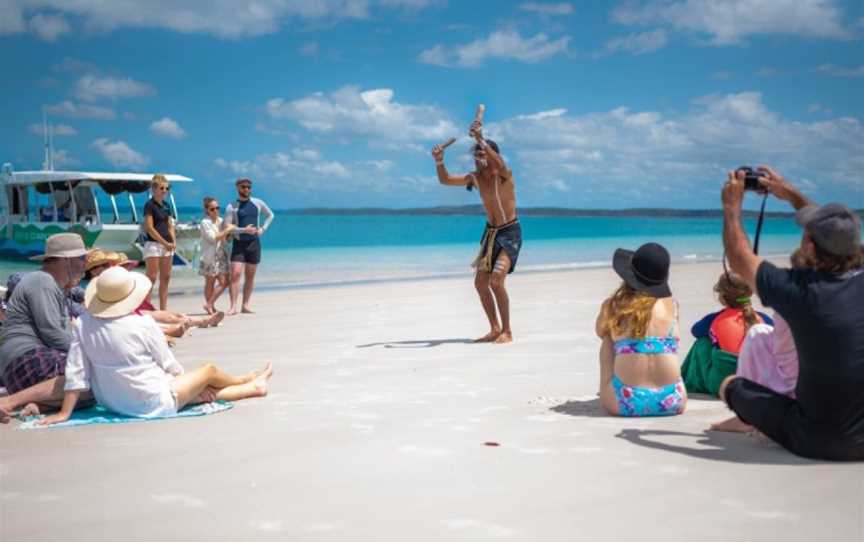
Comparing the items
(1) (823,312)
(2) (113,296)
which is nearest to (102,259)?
(2) (113,296)

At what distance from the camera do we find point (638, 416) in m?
4.76

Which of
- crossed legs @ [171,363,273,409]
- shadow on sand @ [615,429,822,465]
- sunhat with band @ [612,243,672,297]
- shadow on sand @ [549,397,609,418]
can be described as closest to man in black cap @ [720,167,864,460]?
shadow on sand @ [615,429,822,465]

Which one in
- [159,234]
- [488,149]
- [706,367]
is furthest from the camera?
[159,234]

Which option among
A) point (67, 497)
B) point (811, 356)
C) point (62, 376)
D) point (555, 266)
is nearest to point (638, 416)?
point (811, 356)

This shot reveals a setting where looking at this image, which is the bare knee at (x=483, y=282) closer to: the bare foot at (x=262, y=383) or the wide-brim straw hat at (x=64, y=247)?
the bare foot at (x=262, y=383)

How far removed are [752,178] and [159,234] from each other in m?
7.54

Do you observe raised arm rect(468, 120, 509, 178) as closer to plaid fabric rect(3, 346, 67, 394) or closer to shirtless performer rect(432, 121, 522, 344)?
shirtless performer rect(432, 121, 522, 344)

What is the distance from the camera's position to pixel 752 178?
152 inches

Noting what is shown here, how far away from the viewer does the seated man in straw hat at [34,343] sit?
502cm

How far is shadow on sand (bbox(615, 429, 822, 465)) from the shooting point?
12.6ft

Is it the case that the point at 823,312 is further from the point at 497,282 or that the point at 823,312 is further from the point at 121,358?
the point at 497,282

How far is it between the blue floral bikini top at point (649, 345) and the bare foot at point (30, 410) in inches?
133

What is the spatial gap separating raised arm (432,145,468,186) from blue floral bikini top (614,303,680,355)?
366cm

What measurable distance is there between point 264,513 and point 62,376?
2.37m
